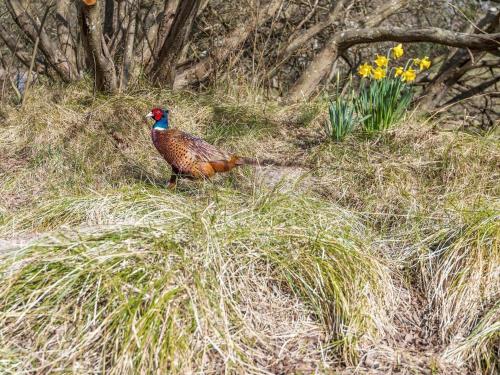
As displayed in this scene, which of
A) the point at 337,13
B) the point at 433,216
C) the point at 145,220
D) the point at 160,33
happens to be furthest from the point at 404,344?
the point at 337,13

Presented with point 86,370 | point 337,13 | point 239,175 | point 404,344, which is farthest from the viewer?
point 337,13

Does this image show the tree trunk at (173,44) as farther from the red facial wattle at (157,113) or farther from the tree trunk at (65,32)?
the red facial wattle at (157,113)

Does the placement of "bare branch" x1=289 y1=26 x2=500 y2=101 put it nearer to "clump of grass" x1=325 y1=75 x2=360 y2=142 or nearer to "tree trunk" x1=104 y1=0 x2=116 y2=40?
"clump of grass" x1=325 y1=75 x2=360 y2=142

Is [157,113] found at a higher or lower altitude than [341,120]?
higher

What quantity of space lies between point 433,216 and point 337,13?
336 cm

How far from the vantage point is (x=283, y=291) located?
10.2 feet

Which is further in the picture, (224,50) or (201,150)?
(224,50)

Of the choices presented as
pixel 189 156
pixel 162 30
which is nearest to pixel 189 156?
pixel 189 156

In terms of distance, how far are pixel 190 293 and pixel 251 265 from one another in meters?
0.43

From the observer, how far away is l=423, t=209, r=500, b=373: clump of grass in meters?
2.90

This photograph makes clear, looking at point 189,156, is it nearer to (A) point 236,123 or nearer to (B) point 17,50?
(A) point 236,123

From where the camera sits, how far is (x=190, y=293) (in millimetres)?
2744

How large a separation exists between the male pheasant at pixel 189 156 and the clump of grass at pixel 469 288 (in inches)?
57.3

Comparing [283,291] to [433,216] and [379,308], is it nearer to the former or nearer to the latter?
[379,308]
